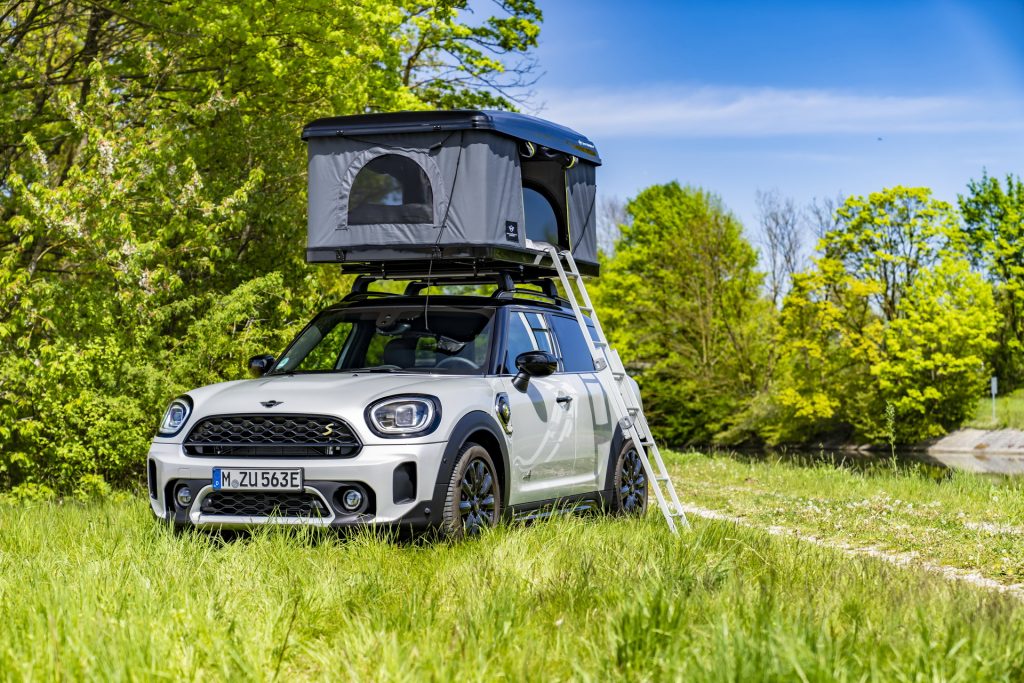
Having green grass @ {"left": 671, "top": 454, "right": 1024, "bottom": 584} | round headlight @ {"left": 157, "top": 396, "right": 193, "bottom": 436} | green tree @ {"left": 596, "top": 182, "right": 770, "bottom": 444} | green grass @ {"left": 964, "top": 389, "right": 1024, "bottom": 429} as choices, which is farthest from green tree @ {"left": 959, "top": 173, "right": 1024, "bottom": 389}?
round headlight @ {"left": 157, "top": 396, "right": 193, "bottom": 436}

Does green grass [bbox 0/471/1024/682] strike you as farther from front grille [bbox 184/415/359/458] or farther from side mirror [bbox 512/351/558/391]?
side mirror [bbox 512/351/558/391]

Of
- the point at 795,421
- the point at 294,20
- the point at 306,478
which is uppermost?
the point at 294,20

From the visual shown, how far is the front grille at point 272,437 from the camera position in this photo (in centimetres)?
721

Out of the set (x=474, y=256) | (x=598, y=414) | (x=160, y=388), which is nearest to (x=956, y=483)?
(x=598, y=414)

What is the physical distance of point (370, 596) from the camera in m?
5.38

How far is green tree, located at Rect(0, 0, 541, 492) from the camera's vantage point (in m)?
12.6

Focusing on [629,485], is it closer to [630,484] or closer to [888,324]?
[630,484]

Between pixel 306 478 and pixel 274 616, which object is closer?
pixel 274 616

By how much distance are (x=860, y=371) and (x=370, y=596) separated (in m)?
44.6

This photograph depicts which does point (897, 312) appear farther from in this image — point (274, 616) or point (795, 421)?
point (274, 616)

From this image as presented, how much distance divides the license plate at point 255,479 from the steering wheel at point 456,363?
1.70 m

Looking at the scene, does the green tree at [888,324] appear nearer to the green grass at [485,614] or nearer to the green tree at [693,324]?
the green tree at [693,324]

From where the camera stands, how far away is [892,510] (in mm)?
11273

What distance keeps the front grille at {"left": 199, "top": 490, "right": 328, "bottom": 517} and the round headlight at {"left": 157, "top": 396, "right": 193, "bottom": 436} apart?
21.4 inches
